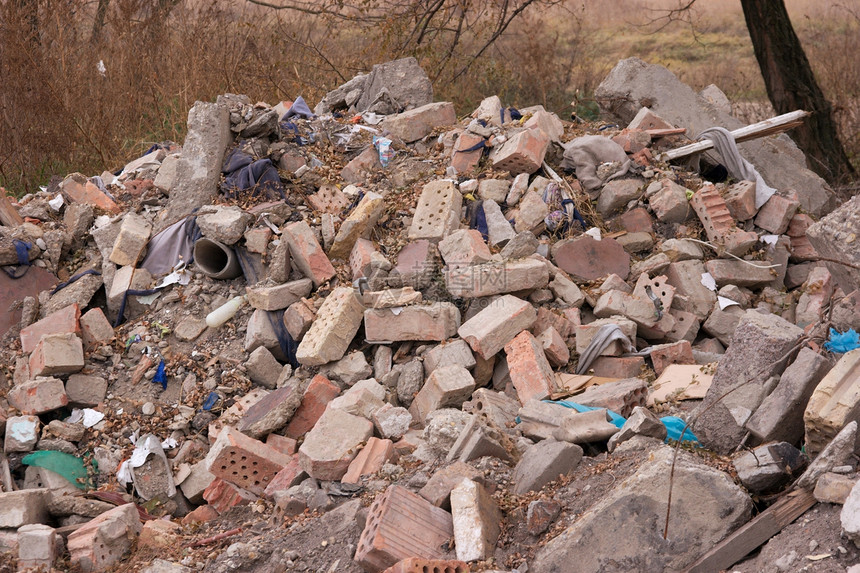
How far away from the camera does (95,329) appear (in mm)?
5855

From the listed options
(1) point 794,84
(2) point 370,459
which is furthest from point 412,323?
(1) point 794,84

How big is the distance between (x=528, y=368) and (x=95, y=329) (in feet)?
10.8

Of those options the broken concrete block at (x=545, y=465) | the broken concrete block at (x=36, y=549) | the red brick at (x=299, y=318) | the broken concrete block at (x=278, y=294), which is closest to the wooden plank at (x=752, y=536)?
the broken concrete block at (x=545, y=465)

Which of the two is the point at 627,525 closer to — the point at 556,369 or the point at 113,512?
the point at 556,369

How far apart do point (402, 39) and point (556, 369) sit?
6.14 metres

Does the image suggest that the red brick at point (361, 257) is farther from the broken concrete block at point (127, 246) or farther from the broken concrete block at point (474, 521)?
the broken concrete block at point (474, 521)

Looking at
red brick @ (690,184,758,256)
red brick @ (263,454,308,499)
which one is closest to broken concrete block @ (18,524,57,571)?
red brick @ (263,454,308,499)

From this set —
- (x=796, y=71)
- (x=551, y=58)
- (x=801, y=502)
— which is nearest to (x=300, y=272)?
(x=801, y=502)

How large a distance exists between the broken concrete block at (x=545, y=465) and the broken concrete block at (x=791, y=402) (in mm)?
806

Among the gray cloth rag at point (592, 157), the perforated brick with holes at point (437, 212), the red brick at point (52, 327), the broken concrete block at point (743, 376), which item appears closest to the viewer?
the broken concrete block at point (743, 376)

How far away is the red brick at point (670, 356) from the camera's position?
Result: 5.24 meters

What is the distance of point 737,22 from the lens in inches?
732

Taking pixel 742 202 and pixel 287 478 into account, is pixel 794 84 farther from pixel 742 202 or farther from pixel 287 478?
pixel 287 478

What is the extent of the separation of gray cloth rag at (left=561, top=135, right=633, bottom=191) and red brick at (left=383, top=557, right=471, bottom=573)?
421 cm
